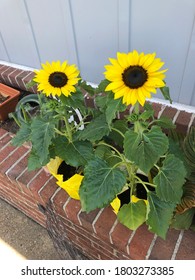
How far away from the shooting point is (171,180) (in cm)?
73

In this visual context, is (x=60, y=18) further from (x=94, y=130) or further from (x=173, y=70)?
(x=94, y=130)

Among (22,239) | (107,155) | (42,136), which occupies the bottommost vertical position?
(22,239)

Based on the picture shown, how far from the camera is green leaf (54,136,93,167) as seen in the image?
0.86m

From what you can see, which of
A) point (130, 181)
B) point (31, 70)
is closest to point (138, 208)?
point (130, 181)

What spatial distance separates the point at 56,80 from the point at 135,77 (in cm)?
26

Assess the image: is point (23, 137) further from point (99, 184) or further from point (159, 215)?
point (159, 215)

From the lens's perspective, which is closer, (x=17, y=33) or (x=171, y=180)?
(x=171, y=180)

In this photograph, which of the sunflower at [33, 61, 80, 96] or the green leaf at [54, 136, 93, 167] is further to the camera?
the green leaf at [54, 136, 93, 167]

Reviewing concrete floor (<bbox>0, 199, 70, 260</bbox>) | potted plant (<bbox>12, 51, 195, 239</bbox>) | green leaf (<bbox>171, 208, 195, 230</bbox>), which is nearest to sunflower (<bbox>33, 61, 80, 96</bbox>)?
potted plant (<bbox>12, 51, 195, 239</bbox>)

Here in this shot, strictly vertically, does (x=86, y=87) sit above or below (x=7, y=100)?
above

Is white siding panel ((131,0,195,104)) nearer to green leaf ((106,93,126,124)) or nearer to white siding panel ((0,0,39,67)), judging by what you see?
green leaf ((106,93,126,124))

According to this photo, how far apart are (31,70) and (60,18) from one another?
506 mm

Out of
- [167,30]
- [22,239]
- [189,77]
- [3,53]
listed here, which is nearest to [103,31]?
[167,30]
